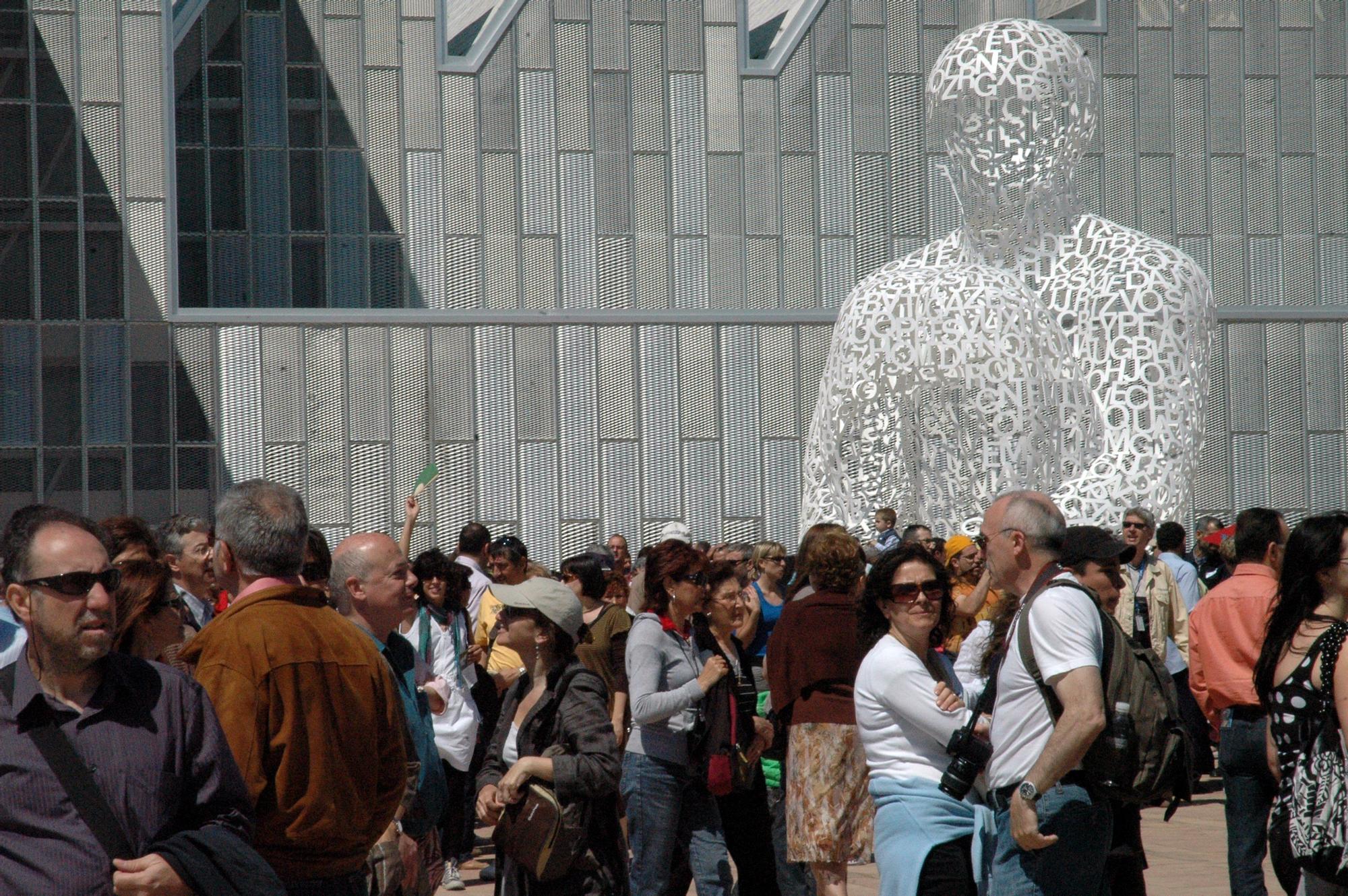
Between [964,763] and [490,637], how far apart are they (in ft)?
13.1

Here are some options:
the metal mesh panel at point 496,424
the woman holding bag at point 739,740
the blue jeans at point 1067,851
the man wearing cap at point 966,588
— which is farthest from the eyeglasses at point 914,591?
the metal mesh panel at point 496,424

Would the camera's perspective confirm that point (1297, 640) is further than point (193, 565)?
No

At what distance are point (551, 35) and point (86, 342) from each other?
7.52 m

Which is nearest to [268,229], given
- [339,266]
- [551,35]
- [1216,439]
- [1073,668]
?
[339,266]

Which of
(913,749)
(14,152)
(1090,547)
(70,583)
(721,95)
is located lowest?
(913,749)

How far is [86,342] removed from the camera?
70.2 feet

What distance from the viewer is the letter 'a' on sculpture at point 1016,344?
1574cm

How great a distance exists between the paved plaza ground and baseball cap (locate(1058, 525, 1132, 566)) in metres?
3.26

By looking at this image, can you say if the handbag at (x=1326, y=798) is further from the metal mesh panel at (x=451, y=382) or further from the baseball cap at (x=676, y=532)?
the metal mesh panel at (x=451, y=382)

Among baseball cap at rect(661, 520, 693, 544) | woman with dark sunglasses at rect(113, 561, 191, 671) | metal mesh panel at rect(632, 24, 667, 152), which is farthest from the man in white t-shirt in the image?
metal mesh panel at rect(632, 24, 667, 152)

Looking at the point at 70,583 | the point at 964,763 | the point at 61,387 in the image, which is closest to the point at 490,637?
the point at 964,763

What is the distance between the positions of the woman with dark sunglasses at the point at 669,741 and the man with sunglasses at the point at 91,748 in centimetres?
291

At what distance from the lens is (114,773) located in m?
3.05

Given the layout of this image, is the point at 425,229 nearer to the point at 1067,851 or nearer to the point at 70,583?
the point at 1067,851
